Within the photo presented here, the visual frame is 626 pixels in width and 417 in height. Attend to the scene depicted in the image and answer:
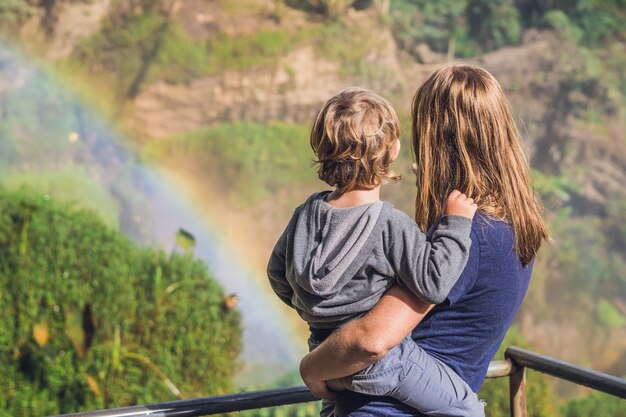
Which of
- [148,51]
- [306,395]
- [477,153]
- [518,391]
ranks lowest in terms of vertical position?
[148,51]

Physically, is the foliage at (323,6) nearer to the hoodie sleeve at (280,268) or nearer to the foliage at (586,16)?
the foliage at (586,16)

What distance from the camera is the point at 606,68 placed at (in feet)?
26.5

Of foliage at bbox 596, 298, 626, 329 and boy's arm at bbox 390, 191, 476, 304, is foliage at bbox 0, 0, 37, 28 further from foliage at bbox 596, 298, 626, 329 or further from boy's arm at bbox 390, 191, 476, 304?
boy's arm at bbox 390, 191, 476, 304

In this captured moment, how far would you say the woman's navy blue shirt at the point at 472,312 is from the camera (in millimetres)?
1345

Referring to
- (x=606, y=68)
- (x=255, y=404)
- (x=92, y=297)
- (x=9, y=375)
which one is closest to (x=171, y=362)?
(x=92, y=297)

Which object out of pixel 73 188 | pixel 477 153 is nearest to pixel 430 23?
pixel 73 188

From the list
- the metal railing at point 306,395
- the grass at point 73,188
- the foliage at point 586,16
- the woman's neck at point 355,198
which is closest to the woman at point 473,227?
the woman's neck at point 355,198

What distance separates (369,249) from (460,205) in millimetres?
169

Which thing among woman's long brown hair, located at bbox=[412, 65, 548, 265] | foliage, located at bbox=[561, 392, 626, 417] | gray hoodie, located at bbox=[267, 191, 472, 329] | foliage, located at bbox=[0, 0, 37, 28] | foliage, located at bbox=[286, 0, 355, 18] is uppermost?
woman's long brown hair, located at bbox=[412, 65, 548, 265]

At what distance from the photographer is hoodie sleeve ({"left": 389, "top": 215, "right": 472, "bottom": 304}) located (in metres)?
1.27

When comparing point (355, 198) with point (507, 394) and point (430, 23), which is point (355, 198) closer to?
point (507, 394)

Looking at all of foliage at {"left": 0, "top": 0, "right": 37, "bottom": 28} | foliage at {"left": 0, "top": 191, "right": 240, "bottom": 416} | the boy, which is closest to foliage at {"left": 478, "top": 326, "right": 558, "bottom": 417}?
foliage at {"left": 0, "top": 191, "right": 240, "bottom": 416}

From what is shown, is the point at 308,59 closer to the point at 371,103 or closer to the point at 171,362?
the point at 171,362

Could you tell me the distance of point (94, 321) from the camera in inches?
194
